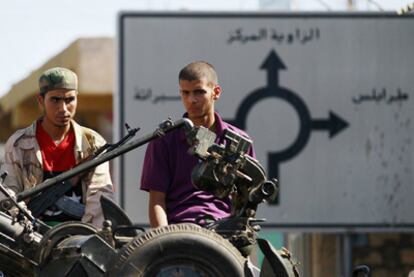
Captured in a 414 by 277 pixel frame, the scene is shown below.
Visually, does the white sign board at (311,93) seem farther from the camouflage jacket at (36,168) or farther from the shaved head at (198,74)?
the shaved head at (198,74)

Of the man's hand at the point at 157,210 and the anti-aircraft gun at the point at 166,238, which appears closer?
the anti-aircraft gun at the point at 166,238

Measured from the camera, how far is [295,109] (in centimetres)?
1820

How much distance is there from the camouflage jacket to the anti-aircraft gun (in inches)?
49.2

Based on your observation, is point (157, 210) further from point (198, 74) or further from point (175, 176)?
point (198, 74)

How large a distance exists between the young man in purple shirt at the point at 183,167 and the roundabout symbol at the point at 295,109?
8.56 m

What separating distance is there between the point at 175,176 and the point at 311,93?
9137mm

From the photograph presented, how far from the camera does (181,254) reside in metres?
7.59

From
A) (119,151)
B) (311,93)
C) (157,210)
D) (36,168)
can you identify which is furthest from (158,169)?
(311,93)

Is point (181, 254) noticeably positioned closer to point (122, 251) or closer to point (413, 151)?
point (122, 251)

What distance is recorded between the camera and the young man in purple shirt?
919 centimetres

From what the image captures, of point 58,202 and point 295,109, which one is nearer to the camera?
point 58,202

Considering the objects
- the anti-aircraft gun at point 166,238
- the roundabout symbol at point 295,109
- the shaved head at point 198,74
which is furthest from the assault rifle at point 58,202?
the roundabout symbol at point 295,109

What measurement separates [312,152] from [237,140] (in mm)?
10349

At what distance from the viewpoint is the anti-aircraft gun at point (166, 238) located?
7598 mm
